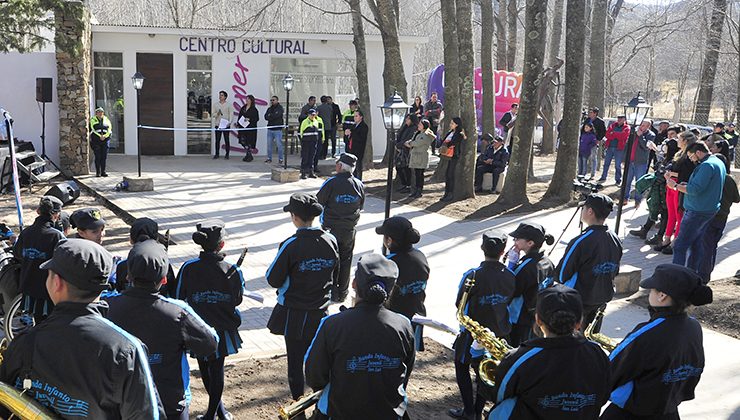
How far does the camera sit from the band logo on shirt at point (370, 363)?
423 cm

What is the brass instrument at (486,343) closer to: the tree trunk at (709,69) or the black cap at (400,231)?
the black cap at (400,231)

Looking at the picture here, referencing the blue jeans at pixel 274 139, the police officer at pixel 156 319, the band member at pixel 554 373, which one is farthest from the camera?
the blue jeans at pixel 274 139

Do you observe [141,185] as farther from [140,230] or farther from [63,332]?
[63,332]

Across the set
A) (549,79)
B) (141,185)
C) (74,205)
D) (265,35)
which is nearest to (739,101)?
(549,79)

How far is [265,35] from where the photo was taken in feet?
81.6

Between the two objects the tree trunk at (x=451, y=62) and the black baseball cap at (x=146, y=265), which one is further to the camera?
the tree trunk at (x=451, y=62)

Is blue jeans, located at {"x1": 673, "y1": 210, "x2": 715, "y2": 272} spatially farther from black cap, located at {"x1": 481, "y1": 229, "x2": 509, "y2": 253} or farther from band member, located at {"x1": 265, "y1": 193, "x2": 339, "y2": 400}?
band member, located at {"x1": 265, "y1": 193, "x2": 339, "y2": 400}

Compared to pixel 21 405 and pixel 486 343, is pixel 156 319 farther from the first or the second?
pixel 486 343

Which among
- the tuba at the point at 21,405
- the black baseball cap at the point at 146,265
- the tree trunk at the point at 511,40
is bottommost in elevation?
the tuba at the point at 21,405

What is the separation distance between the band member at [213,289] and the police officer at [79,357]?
2320mm

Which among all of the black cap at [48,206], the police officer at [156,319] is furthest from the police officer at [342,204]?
the police officer at [156,319]

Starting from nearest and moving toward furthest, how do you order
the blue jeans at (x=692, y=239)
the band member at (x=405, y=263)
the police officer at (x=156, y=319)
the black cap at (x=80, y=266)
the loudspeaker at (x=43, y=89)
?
the black cap at (x=80, y=266) → the police officer at (x=156, y=319) → the band member at (x=405, y=263) → the blue jeans at (x=692, y=239) → the loudspeaker at (x=43, y=89)

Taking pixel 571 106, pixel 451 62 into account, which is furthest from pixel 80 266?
pixel 451 62

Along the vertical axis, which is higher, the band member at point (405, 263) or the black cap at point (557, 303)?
the black cap at point (557, 303)
